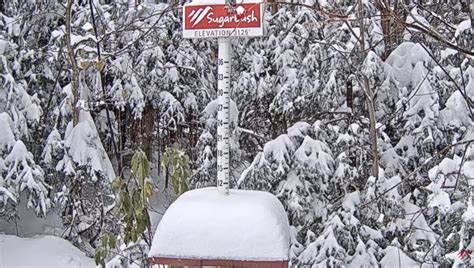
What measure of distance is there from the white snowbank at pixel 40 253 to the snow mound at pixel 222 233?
12.4 ft

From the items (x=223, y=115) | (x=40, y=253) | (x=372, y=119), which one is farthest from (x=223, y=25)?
(x=40, y=253)

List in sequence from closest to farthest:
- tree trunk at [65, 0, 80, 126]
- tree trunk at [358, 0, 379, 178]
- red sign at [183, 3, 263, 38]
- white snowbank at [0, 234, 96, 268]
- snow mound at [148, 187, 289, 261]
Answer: snow mound at [148, 187, 289, 261] → red sign at [183, 3, 263, 38] → tree trunk at [358, 0, 379, 178] → white snowbank at [0, 234, 96, 268] → tree trunk at [65, 0, 80, 126]

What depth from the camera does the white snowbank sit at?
199 inches

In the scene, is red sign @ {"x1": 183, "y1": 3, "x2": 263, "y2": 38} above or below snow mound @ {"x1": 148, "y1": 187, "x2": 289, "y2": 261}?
above

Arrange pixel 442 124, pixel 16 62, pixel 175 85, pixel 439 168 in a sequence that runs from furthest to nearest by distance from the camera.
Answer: pixel 175 85 → pixel 16 62 → pixel 442 124 → pixel 439 168

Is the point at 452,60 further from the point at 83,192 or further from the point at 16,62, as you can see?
the point at 16,62

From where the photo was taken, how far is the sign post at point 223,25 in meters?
1.87

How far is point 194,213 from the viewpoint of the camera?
161 centimetres

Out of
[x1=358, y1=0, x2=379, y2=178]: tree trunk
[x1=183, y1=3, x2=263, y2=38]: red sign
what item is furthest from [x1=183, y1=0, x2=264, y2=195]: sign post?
[x1=358, y1=0, x2=379, y2=178]: tree trunk

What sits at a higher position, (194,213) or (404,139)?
(194,213)

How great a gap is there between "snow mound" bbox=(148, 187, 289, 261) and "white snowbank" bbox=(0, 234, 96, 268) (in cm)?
379

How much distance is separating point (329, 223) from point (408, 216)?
0.61m

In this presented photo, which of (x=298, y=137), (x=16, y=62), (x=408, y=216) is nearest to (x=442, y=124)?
(x=408, y=216)

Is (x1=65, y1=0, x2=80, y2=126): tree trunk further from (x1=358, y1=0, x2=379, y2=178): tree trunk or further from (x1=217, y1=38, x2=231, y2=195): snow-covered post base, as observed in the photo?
(x1=217, y1=38, x2=231, y2=195): snow-covered post base
